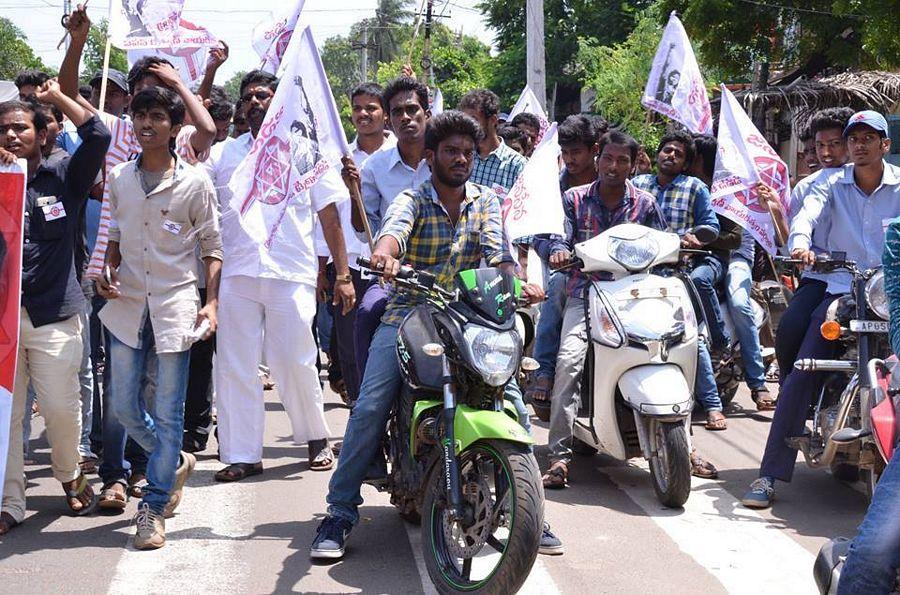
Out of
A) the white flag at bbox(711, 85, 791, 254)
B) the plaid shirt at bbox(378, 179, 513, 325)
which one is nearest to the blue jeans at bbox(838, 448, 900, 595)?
the plaid shirt at bbox(378, 179, 513, 325)

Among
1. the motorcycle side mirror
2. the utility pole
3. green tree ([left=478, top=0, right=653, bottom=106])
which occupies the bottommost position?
the motorcycle side mirror

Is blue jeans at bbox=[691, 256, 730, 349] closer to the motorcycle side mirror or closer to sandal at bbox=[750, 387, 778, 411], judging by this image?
sandal at bbox=[750, 387, 778, 411]

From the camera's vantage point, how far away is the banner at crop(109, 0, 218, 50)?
7941 millimetres

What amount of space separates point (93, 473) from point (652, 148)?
75.7 feet

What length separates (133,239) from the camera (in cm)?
544

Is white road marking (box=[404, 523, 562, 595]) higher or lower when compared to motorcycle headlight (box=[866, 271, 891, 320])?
lower

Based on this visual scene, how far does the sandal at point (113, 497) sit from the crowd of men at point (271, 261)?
0.05ft

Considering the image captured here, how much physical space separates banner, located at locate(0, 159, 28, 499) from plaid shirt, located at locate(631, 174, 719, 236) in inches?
168

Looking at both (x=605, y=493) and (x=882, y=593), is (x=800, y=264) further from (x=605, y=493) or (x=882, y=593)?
(x=882, y=593)

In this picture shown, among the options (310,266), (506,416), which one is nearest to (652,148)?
(310,266)

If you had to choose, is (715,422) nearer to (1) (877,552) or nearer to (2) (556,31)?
(1) (877,552)

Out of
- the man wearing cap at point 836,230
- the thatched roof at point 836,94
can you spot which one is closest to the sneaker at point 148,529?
the man wearing cap at point 836,230

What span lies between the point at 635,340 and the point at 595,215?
1.00 meters

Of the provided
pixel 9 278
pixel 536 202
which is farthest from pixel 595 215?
pixel 9 278
